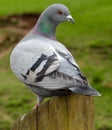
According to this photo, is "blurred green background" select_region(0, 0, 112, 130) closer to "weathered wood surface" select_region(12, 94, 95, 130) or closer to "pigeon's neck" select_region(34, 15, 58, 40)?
"pigeon's neck" select_region(34, 15, 58, 40)

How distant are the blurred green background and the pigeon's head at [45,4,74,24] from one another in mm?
4269

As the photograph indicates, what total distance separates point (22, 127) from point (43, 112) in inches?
9.2

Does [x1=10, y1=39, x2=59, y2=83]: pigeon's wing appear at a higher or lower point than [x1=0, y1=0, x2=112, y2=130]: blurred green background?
higher

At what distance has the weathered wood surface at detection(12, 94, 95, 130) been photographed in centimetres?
375

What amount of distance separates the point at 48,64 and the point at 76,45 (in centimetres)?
996

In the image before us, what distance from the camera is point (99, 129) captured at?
342 inches

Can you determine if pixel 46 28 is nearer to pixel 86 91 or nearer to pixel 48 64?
pixel 48 64

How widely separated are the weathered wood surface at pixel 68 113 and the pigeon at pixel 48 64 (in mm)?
73

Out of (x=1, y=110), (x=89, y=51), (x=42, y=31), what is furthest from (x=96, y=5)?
(x=42, y=31)

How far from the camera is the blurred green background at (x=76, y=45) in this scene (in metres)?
9.86

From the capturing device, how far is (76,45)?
45.6ft

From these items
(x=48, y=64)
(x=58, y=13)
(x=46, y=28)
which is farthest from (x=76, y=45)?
(x=48, y=64)

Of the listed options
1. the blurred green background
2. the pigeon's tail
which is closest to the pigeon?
the pigeon's tail

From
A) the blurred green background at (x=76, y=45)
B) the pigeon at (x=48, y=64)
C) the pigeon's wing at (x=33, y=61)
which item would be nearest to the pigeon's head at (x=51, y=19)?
the pigeon at (x=48, y=64)
